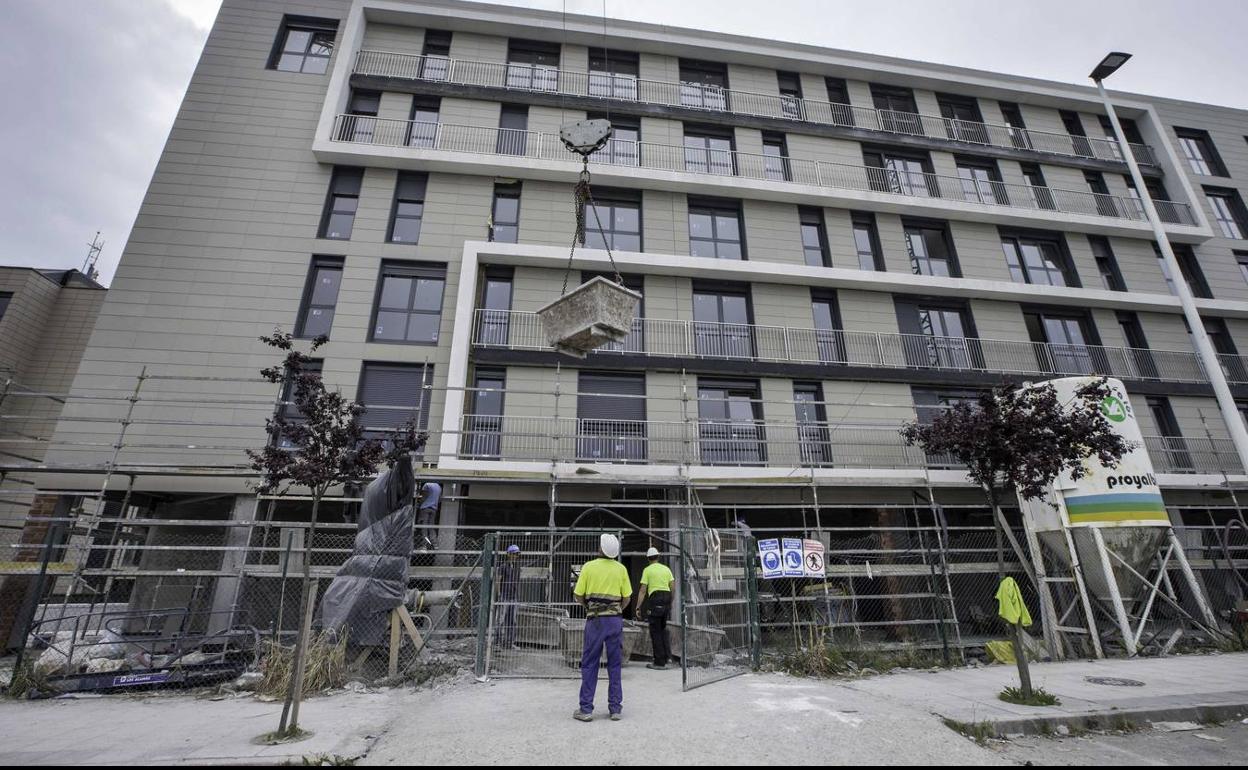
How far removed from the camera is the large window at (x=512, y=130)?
1641 cm

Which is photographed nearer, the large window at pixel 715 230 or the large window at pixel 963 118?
the large window at pixel 715 230

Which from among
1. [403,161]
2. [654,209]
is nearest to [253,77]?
[403,161]

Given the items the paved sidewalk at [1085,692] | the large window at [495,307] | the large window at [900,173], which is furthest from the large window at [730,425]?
the large window at [900,173]

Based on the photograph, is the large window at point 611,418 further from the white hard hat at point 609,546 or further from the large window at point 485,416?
the white hard hat at point 609,546

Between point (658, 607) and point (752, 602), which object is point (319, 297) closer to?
point (658, 607)

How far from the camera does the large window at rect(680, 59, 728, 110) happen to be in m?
18.1

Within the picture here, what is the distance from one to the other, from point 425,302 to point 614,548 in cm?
1098

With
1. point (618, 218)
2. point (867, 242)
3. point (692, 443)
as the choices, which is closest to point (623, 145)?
point (618, 218)

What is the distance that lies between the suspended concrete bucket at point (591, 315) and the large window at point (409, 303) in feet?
31.5

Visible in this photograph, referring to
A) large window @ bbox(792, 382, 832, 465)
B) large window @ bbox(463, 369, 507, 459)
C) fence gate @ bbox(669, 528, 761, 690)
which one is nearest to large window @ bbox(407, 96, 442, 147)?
large window @ bbox(463, 369, 507, 459)

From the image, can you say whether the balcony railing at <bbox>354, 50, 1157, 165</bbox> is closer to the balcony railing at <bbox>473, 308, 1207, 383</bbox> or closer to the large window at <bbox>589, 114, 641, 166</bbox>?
the large window at <bbox>589, 114, 641, 166</bbox>

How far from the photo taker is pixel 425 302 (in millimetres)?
14734

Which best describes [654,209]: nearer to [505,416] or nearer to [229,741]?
[505,416]

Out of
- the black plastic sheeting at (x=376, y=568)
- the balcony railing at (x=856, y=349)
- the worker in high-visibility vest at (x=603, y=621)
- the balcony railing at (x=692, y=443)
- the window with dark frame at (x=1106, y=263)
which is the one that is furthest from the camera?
the window with dark frame at (x=1106, y=263)
